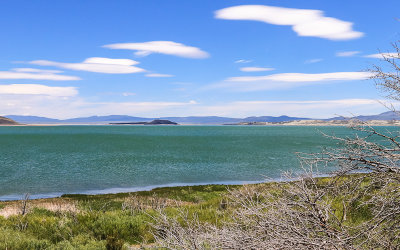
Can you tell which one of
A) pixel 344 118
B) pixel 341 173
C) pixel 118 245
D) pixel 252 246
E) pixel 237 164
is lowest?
pixel 237 164

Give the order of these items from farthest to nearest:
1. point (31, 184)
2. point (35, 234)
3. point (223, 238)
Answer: point (31, 184), point (35, 234), point (223, 238)

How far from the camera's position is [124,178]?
41406mm

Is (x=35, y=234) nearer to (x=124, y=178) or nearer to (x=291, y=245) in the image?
(x=291, y=245)

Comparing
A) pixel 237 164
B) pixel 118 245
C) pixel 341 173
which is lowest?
pixel 237 164

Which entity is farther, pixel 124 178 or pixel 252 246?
pixel 124 178

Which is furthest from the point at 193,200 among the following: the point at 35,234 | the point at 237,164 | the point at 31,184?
the point at 237,164

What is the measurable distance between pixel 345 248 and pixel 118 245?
6.54 m

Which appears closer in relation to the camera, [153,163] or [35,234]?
[35,234]

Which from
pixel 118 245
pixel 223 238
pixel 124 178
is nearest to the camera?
pixel 223 238

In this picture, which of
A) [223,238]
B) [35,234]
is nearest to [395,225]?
[223,238]

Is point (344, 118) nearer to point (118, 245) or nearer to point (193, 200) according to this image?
point (118, 245)

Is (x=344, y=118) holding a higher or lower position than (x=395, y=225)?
higher

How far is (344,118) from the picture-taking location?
598 cm

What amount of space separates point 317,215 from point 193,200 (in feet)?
70.8
